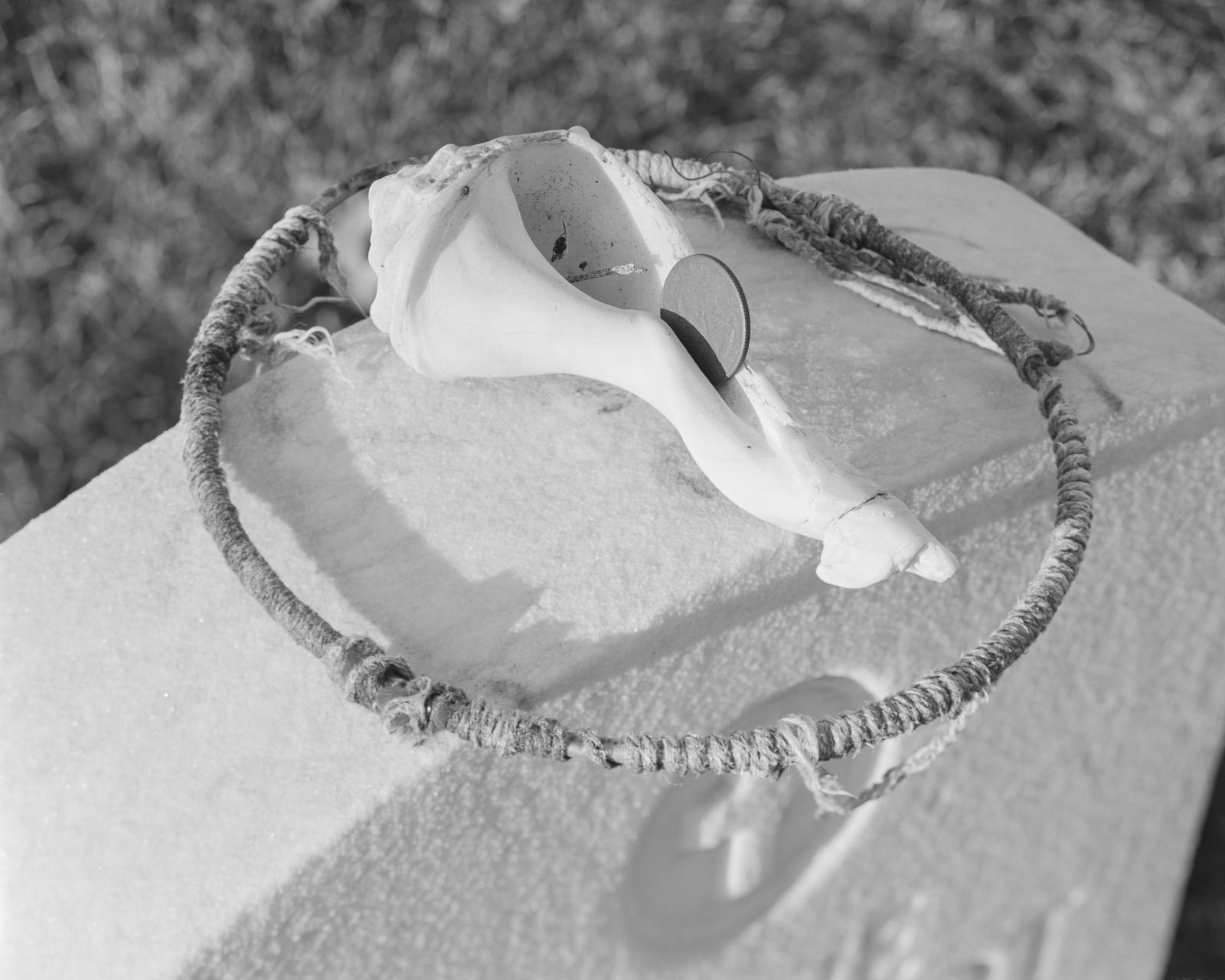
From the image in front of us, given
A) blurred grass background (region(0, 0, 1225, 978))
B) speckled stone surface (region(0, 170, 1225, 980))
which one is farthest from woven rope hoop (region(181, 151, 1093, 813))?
blurred grass background (region(0, 0, 1225, 978))

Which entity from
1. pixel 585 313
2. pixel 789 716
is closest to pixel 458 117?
pixel 585 313

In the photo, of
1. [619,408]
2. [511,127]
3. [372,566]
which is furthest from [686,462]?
[511,127]

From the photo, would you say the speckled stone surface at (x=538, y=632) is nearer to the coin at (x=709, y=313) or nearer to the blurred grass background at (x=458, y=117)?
the coin at (x=709, y=313)

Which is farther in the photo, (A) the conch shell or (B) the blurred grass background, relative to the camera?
(B) the blurred grass background

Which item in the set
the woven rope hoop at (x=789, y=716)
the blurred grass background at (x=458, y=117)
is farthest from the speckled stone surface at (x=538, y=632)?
the blurred grass background at (x=458, y=117)

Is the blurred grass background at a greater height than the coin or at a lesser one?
lesser

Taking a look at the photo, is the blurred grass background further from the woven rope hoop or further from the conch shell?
the conch shell

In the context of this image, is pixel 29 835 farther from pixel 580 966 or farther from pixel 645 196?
pixel 645 196
